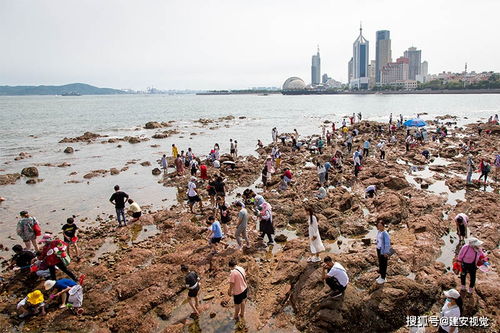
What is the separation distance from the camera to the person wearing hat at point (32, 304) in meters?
8.53

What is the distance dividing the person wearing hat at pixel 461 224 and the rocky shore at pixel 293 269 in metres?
0.37

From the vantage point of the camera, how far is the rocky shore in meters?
7.95

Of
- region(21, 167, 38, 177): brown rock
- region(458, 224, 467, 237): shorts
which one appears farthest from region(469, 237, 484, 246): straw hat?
region(21, 167, 38, 177): brown rock

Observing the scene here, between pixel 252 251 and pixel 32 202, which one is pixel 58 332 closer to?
pixel 252 251

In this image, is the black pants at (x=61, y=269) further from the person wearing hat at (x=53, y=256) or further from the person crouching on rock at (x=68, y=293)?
the person crouching on rock at (x=68, y=293)

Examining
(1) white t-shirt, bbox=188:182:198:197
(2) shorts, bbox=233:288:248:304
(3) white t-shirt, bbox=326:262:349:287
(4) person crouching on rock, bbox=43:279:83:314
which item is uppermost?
(1) white t-shirt, bbox=188:182:198:197

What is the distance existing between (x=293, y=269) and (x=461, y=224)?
6313mm

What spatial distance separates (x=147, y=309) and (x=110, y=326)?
0.96m

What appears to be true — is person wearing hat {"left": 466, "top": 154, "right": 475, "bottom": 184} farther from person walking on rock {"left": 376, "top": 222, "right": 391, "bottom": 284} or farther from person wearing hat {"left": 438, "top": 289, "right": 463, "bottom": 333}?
person wearing hat {"left": 438, "top": 289, "right": 463, "bottom": 333}

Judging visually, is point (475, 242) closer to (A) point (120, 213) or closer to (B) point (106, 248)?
(B) point (106, 248)

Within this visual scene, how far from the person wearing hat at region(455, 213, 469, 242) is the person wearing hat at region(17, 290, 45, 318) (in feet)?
42.8

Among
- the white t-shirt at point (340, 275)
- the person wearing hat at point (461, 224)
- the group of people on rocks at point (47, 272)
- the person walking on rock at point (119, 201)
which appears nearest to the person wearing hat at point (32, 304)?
the group of people on rocks at point (47, 272)

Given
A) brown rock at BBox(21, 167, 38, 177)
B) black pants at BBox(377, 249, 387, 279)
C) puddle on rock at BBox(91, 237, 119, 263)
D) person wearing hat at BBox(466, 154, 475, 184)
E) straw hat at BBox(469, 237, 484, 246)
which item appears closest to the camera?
straw hat at BBox(469, 237, 484, 246)

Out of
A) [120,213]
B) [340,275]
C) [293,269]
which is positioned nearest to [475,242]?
[340,275]
